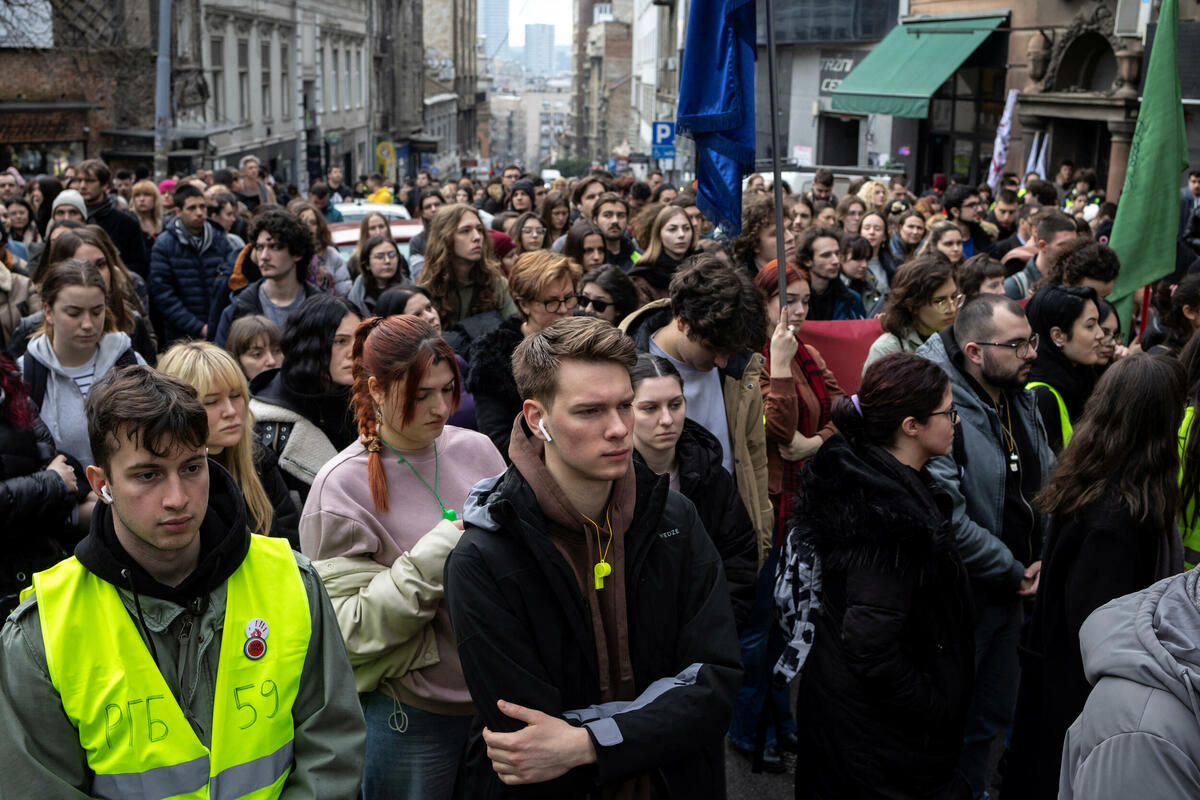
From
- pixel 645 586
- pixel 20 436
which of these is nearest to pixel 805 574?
pixel 645 586

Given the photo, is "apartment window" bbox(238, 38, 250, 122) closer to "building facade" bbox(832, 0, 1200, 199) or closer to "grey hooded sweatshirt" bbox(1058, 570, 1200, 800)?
"building facade" bbox(832, 0, 1200, 199)

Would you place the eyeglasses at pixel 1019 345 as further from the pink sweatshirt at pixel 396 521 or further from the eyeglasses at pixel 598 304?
the pink sweatshirt at pixel 396 521

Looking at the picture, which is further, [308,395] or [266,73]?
[266,73]

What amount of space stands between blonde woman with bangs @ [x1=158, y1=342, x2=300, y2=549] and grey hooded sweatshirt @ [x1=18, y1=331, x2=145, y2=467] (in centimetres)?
74

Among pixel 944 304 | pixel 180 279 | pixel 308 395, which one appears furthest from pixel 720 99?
pixel 180 279

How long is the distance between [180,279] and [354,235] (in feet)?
8.68

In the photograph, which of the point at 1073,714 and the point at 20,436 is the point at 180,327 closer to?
the point at 20,436

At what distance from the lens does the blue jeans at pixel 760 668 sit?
15.8ft

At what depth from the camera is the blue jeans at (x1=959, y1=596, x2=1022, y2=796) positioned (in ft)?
14.3

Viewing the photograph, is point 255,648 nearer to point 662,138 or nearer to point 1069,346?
point 1069,346

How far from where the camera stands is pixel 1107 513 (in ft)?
11.5

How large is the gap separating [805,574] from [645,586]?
4.59 feet

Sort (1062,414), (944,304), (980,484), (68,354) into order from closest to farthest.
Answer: (980,484), (68,354), (1062,414), (944,304)

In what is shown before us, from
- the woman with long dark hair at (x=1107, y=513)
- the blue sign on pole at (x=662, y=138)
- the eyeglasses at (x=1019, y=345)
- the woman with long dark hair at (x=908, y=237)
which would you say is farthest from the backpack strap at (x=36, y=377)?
the blue sign on pole at (x=662, y=138)
